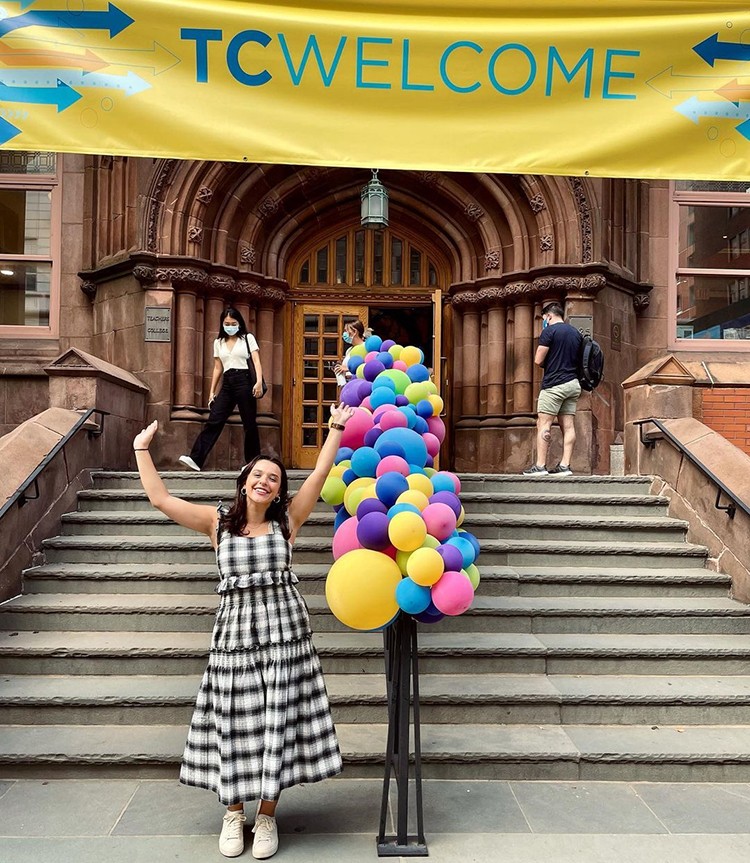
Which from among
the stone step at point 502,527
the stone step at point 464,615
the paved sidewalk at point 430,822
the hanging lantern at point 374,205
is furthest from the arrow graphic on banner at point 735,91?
the hanging lantern at point 374,205

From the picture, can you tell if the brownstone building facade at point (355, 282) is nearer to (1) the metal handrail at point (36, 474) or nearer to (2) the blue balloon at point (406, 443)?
(1) the metal handrail at point (36, 474)

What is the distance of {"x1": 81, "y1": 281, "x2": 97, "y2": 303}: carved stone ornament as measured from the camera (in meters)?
9.29

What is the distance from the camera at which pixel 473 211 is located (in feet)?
31.4

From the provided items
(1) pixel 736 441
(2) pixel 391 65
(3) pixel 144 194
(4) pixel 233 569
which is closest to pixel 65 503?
(4) pixel 233 569

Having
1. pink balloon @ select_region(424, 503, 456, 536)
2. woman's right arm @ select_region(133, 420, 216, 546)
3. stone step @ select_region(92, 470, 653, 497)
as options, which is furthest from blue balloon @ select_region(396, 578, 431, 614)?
stone step @ select_region(92, 470, 653, 497)

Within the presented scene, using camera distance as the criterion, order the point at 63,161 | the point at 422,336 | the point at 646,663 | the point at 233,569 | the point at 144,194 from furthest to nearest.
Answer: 1. the point at 422,336
2. the point at 63,161
3. the point at 144,194
4. the point at 646,663
5. the point at 233,569

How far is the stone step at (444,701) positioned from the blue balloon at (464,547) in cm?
157

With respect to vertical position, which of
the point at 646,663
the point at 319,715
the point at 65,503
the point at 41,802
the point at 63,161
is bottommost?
the point at 41,802

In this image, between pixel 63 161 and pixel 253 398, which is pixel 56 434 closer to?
pixel 253 398

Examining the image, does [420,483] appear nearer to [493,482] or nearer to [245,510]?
[245,510]

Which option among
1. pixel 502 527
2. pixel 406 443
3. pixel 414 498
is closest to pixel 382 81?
pixel 414 498

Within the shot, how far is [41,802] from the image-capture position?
3.40 meters

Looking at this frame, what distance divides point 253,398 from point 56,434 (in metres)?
1.82

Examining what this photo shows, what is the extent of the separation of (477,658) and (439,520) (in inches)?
79.4
